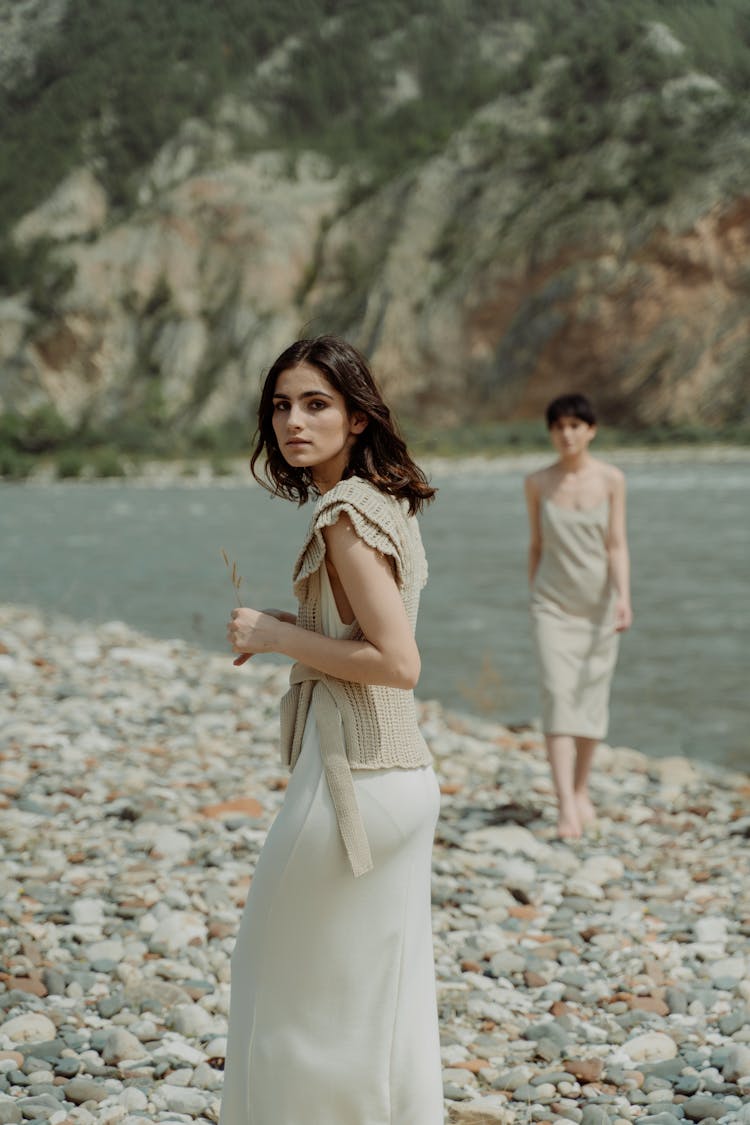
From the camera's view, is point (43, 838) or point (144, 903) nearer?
point (144, 903)

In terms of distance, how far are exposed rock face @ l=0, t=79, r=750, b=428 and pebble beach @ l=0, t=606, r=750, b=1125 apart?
159ft

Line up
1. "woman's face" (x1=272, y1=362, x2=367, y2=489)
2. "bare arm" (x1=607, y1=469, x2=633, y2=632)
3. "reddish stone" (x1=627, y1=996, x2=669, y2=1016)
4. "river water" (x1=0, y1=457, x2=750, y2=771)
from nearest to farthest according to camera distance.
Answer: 1. "woman's face" (x1=272, y1=362, x2=367, y2=489)
2. "reddish stone" (x1=627, y1=996, x2=669, y2=1016)
3. "bare arm" (x1=607, y1=469, x2=633, y2=632)
4. "river water" (x1=0, y1=457, x2=750, y2=771)

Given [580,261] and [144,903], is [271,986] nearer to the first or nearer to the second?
[144,903]

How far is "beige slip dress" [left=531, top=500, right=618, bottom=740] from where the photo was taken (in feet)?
19.9

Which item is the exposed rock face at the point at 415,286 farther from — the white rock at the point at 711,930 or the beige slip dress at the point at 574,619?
the white rock at the point at 711,930

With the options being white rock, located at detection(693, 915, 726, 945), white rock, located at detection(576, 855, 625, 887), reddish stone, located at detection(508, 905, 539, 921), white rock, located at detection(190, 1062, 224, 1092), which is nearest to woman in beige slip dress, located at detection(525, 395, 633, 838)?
white rock, located at detection(576, 855, 625, 887)

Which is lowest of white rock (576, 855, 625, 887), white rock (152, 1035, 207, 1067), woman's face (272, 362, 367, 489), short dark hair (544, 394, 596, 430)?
white rock (152, 1035, 207, 1067)

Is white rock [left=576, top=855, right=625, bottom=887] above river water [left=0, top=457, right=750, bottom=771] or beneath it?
beneath

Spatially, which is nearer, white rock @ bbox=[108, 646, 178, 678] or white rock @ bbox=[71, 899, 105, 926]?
white rock @ bbox=[71, 899, 105, 926]

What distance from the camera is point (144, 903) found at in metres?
4.70

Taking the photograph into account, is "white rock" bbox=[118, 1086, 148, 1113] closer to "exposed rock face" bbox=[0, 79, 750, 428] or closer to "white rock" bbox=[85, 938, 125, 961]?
"white rock" bbox=[85, 938, 125, 961]

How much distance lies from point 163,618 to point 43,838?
27.4 feet

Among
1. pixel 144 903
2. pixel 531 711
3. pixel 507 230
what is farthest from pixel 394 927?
pixel 507 230

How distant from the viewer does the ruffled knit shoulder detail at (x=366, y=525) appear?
229 centimetres
